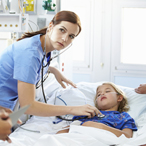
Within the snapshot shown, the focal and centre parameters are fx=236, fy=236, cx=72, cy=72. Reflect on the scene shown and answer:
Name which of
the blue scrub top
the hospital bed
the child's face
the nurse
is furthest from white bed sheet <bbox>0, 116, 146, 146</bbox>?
the child's face

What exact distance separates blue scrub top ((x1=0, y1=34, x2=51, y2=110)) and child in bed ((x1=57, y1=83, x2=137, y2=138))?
0.44m

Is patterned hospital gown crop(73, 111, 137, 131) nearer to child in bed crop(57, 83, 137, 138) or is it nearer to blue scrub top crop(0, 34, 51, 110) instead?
child in bed crop(57, 83, 137, 138)

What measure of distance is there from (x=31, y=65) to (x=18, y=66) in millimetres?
71

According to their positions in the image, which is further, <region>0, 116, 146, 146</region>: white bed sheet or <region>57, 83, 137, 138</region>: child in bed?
<region>57, 83, 137, 138</region>: child in bed

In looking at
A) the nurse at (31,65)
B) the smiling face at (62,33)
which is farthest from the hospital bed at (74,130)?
the smiling face at (62,33)

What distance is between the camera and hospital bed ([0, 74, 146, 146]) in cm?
124

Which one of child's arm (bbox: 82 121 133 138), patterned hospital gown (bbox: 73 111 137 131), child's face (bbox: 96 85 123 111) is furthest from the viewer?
child's face (bbox: 96 85 123 111)

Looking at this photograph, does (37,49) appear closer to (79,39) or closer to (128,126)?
(128,126)

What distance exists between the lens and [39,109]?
1.26m

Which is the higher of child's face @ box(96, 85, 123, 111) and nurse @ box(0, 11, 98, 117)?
nurse @ box(0, 11, 98, 117)

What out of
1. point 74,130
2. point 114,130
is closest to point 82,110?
point 74,130

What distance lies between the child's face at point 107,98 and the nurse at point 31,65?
511 mm

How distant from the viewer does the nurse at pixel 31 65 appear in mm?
1245

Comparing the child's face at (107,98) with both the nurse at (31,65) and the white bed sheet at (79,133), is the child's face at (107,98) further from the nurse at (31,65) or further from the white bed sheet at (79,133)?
the nurse at (31,65)
